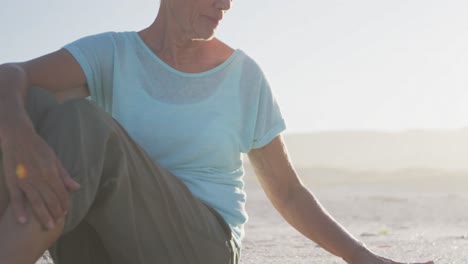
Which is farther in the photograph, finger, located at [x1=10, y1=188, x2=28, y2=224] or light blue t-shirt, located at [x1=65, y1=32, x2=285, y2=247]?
light blue t-shirt, located at [x1=65, y1=32, x2=285, y2=247]

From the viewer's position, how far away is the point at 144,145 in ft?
8.32

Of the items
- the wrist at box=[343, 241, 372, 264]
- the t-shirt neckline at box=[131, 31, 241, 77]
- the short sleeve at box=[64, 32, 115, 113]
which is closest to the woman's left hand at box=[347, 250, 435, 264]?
the wrist at box=[343, 241, 372, 264]

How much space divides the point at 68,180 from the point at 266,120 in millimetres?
909

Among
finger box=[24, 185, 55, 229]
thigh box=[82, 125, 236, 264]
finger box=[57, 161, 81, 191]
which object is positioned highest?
finger box=[57, 161, 81, 191]

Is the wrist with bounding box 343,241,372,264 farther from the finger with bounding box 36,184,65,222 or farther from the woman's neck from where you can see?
the finger with bounding box 36,184,65,222

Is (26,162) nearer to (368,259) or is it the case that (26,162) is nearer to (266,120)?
(266,120)

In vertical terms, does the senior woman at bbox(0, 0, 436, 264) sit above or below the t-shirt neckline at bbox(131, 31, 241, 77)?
below

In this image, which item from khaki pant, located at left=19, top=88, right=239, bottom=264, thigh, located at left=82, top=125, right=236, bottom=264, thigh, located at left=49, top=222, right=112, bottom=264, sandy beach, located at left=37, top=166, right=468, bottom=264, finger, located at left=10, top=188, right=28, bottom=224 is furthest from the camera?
sandy beach, located at left=37, top=166, right=468, bottom=264

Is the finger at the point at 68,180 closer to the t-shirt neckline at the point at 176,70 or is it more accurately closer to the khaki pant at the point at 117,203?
the khaki pant at the point at 117,203

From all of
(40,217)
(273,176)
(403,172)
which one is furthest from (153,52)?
(403,172)

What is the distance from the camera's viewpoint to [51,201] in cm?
193

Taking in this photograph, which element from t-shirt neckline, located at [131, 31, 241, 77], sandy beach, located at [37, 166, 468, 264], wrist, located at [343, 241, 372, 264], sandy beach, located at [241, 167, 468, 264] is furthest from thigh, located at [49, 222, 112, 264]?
sandy beach, located at [241, 167, 468, 264]

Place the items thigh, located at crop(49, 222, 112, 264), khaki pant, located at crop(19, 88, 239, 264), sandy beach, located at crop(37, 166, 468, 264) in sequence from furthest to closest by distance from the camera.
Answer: sandy beach, located at crop(37, 166, 468, 264) → thigh, located at crop(49, 222, 112, 264) → khaki pant, located at crop(19, 88, 239, 264)

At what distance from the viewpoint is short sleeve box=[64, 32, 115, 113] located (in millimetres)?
2592
